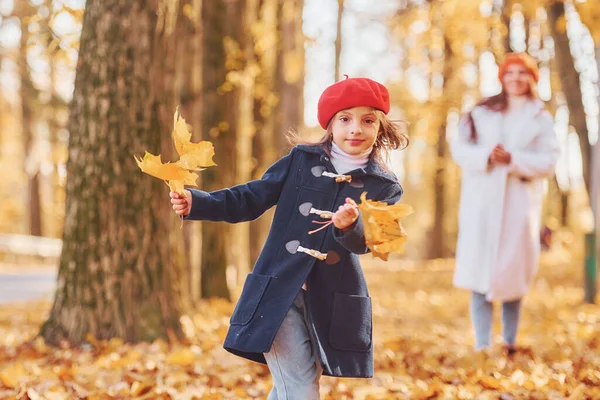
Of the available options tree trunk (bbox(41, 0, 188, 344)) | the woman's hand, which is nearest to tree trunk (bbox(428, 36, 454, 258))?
the woman's hand

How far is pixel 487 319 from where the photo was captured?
17.1 feet

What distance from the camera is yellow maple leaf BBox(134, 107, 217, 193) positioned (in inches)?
102

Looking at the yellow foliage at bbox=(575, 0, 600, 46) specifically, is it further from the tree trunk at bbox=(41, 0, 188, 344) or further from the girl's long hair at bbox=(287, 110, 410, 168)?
the girl's long hair at bbox=(287, 110, 410, 168)

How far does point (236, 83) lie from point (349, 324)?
584 cm

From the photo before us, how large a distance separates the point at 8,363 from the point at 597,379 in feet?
12.4

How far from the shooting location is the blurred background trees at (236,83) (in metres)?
5.16

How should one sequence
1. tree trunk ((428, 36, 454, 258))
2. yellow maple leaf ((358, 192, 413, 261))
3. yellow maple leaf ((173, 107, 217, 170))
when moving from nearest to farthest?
yellow maple leaf ((358, 192, 413, 261)) → yellow maple leaf ((173, 107, 217, 170)) → tree trunk ((428, 36, 454, 258))

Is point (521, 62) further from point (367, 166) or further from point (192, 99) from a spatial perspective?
point (192, 99)

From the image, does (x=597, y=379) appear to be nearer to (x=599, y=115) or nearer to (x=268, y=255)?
(x=268, y=255)

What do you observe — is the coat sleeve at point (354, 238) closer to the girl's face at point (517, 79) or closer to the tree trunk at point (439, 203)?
the girl's face at point (517, 79)

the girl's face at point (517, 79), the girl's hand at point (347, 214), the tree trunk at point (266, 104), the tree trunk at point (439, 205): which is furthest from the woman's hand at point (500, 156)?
the tree trunk at point (439, 205)

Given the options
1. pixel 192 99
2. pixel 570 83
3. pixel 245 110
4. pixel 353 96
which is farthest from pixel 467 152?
pixel 570 83

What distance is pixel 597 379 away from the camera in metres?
4.14

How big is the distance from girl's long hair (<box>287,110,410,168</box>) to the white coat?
2.11 metres
